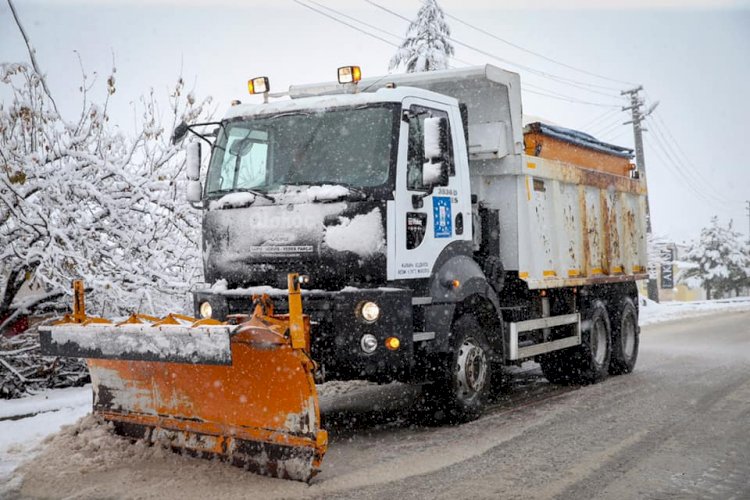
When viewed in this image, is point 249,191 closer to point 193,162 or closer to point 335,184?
point 335,184

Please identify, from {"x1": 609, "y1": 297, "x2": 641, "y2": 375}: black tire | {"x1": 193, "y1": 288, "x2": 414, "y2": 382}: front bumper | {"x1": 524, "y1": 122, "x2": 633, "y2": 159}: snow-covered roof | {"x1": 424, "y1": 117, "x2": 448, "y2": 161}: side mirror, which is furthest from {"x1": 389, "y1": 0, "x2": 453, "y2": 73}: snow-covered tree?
{"x1": 193, "y1": 288, "x2": 414, "y2": 382}: front bumper

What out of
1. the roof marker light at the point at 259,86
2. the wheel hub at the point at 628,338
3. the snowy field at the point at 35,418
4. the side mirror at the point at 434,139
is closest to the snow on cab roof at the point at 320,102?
the roof marker light at the point at 259,86

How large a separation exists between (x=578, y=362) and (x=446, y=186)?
162 inches

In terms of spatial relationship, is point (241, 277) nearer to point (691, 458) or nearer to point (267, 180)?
point (267, 180)

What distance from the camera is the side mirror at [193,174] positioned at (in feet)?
23.4

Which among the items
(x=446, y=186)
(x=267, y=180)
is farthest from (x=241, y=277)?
(x=446, y=186)

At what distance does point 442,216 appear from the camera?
676 cm

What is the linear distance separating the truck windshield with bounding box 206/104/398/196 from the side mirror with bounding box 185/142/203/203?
0.28 metres

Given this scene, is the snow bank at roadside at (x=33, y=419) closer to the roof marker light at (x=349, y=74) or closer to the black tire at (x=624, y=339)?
the roof marker light at (x=349, y=74)

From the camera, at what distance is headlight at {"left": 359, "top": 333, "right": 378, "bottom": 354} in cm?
586

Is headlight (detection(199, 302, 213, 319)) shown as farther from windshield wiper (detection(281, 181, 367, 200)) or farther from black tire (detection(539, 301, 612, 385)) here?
black tire (detection(539, 301, 612, 385))

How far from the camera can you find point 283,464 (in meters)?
5.02

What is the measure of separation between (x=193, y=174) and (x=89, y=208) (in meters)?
2.79

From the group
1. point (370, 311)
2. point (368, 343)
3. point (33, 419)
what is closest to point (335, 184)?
point (370, 311)
